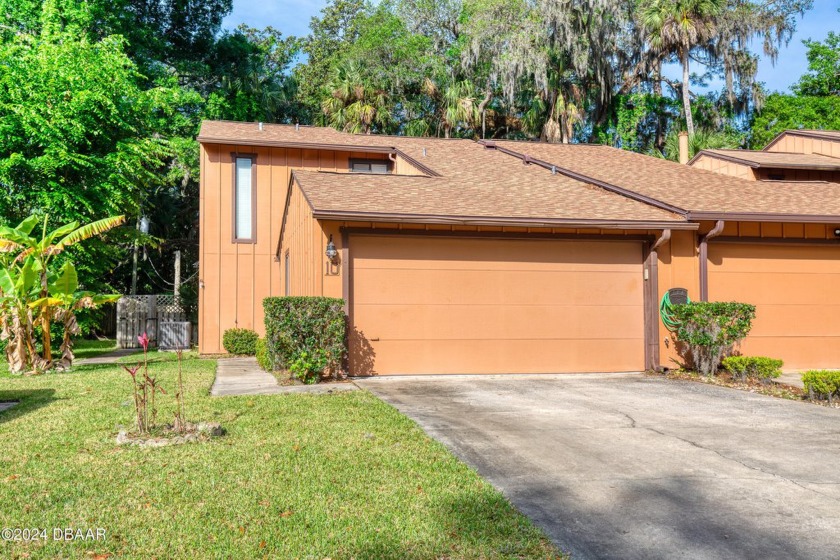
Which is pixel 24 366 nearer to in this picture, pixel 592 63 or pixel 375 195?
pixel 375 195

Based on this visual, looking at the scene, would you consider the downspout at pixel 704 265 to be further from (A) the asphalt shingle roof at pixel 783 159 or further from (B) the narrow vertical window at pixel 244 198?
(B) the narrow vertical window at pixel 244 198

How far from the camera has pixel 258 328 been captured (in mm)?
16125

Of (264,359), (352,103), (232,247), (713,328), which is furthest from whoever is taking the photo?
(352,103)

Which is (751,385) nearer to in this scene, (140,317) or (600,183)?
(600,183)

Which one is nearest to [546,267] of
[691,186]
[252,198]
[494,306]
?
[494,306]

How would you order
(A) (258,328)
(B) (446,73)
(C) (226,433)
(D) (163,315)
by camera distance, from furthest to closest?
(B) (446,73), (D) (163,315), (A) (258,328), (C) (226,433)

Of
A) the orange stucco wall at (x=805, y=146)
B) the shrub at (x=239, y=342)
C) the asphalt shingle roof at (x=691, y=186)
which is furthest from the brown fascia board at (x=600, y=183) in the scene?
the shrub at (x=239, y=342)

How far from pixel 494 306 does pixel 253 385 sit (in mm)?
4123

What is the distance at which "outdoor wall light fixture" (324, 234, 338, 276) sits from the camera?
403 inches

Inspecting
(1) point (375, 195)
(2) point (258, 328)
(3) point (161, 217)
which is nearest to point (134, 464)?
(1) point (375, 195)

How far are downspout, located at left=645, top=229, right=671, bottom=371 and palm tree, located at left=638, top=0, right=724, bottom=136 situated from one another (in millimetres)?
17992

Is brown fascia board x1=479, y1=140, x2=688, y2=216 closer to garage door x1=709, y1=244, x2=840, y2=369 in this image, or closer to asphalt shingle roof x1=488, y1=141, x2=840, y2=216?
asphalt shingle roof x1=488, y1=141, x2=840, y2=216

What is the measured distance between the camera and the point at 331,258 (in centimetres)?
1027

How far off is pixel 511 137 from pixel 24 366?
26.2 m
